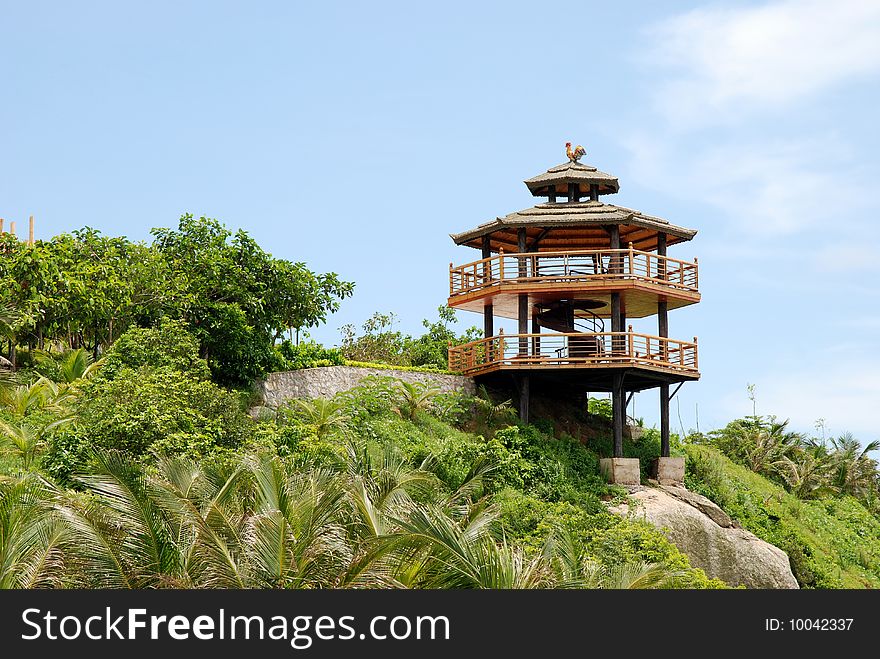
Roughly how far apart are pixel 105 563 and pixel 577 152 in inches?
939

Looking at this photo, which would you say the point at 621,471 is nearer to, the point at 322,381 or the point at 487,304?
the point at 487,304

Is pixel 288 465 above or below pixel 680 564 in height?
above

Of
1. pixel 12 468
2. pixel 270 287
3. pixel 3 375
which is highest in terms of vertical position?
pixel 270 287

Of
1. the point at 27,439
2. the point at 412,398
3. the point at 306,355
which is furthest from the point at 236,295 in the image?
the point at 27,439

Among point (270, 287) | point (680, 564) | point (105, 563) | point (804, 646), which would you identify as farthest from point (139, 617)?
point (270, 287)

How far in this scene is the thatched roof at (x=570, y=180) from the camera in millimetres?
34375

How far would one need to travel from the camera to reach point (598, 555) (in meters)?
21.5

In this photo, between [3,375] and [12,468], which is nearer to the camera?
Result: [12,468]

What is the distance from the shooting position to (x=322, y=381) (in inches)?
1259

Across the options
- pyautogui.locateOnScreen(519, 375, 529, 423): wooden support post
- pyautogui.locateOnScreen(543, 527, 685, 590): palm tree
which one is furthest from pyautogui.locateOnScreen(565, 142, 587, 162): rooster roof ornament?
pyautogui.locateOnScreen(543, 527, 685, 590): palm tree

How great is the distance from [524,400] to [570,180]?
271 inches

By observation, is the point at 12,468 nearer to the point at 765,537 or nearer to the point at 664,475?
the point at 664,475

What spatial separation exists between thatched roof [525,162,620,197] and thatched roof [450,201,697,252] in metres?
0.72

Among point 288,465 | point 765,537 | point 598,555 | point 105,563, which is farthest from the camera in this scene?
point 765,537
